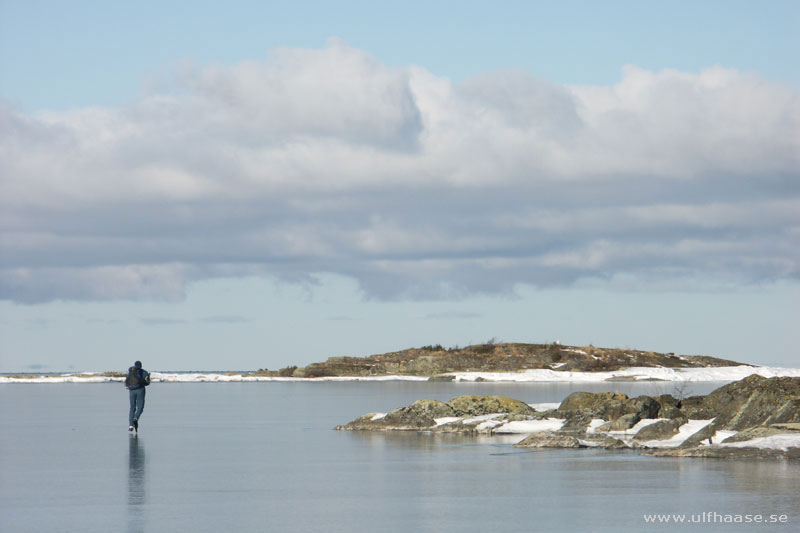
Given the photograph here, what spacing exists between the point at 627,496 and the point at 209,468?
1044cm

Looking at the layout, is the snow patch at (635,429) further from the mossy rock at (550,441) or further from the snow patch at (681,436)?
the mossy rock at (550,441)

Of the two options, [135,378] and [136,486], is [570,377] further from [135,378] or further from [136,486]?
[136,486]

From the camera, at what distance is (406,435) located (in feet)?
116

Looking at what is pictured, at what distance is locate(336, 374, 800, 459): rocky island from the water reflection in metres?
10.5

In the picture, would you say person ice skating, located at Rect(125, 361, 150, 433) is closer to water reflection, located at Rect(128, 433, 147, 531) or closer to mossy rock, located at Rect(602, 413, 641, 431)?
water reflection, located at Rect(128, 433, 147, 531)

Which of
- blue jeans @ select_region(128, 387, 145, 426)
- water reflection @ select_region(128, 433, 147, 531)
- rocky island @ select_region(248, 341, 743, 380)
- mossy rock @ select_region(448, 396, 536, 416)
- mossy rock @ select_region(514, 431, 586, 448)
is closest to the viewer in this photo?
water reflection @ select_region(128, 433, 147, 531)

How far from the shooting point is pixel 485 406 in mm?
38531

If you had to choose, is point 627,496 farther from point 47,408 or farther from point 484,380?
point 484,380

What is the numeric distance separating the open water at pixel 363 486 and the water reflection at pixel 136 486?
39mm

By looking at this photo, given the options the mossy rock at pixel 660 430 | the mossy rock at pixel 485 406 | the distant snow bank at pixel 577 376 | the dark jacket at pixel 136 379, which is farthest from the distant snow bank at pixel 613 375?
the mossy rock at pixel 660 430

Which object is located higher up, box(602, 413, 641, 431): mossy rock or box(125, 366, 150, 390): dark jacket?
box(125, 366, 150, 390): dark jacket

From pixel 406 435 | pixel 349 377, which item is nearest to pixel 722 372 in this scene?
pixel 349 377

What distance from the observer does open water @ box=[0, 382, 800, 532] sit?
17.2m

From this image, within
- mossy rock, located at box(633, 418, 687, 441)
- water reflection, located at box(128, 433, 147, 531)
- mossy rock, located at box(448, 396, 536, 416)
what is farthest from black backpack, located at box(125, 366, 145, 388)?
mossy rock, located at box(633, 418, 687, 441)
